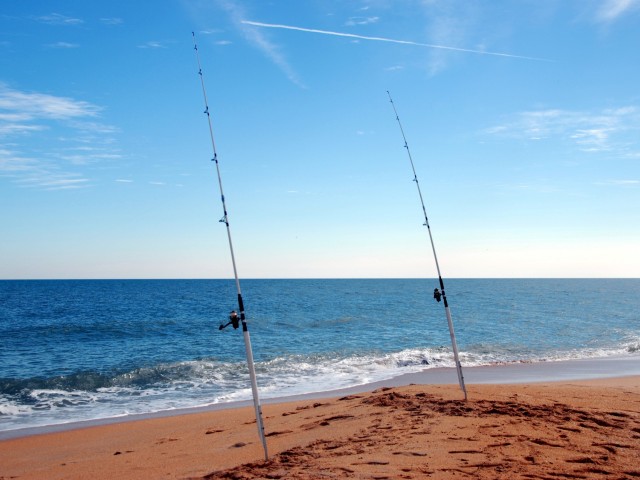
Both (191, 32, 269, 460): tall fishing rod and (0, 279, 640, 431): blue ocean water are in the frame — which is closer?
(191, 32, 269, 460): tall fishing rod

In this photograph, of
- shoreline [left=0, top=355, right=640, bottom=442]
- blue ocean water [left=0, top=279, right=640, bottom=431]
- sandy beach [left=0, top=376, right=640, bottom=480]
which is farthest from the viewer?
blue ocean water [left=0, top=279, right=640, bottom=431]

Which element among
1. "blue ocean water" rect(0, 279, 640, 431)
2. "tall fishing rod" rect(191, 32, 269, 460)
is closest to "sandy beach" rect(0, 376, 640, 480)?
"tall fishing rod" rect(191, 32, 269, 460)

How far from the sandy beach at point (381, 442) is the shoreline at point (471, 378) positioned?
76 centimetres

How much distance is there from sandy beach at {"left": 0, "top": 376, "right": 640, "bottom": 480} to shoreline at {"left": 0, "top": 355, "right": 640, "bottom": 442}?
0.76m

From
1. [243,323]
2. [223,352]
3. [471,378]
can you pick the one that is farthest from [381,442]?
[223,352]

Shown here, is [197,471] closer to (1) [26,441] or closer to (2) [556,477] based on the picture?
(2) [556,477]

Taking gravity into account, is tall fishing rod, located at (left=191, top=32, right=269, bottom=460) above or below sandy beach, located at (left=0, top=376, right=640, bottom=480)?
above

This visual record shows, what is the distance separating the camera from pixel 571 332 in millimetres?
31578

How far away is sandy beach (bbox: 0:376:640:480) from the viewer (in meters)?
5.69

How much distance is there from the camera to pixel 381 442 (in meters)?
6.75

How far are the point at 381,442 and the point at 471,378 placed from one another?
10537mm

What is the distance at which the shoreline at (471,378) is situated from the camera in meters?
11.9

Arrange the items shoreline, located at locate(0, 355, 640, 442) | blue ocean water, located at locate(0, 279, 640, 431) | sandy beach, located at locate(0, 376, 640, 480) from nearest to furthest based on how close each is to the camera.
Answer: sandy beach, located at locate(0, 376, 640, 480) < shoreline, located at locate(0, 355, 640, 442) < blue ocean water, located at locate(0, 279, 640, 431)

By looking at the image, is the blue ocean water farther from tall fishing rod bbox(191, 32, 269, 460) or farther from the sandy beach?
tall fishing rod bbox(191, 32, 269, 460)
